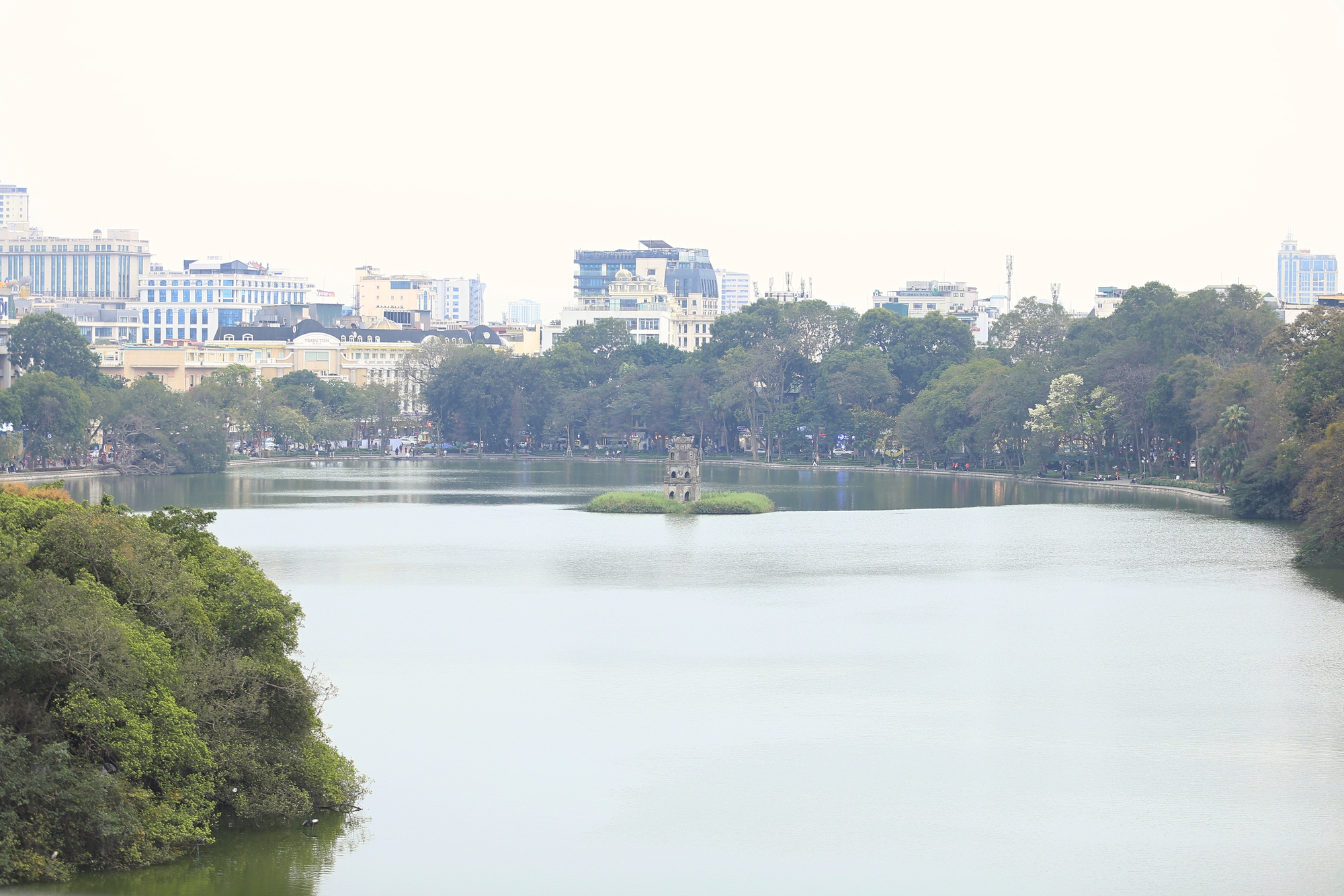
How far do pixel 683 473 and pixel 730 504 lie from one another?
2686mm

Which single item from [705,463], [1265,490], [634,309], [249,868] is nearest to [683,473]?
[1265,490]

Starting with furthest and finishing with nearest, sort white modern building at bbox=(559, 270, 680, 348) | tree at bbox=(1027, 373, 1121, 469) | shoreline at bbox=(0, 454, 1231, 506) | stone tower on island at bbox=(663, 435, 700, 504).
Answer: white modern building at bbox=(559, 270, 680, 348)
tree at bbox=(1027, 373, 1121, 469)
shoreline at bbox=(0, 454, 1231, 506)
stone tower on island at bbox=(663, 435, 700, 504)

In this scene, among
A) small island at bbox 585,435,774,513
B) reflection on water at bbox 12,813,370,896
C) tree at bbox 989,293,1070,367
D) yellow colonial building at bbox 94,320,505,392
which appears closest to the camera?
reflection on water at bbox 12,813,370,896

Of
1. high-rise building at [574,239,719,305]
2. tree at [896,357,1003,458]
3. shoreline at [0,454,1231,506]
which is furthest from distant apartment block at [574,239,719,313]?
tree at [896,357,1003,458]

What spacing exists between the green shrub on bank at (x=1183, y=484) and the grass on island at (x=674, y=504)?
18.6m

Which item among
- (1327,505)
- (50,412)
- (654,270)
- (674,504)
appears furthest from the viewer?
(654,270)

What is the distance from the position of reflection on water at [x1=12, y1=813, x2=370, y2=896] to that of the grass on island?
41.7 meters

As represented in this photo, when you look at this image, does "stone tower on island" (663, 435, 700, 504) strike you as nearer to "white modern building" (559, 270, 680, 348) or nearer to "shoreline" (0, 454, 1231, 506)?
"shoreline" (0, 454, 1231, 506)

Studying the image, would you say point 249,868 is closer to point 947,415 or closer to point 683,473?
point 683,473

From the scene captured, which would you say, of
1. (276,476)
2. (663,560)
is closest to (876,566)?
(663,560)

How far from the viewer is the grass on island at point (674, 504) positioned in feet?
207

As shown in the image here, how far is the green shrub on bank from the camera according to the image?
2736 inches

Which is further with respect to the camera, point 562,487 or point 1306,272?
point 1306,272

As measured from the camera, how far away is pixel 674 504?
63.5 m
